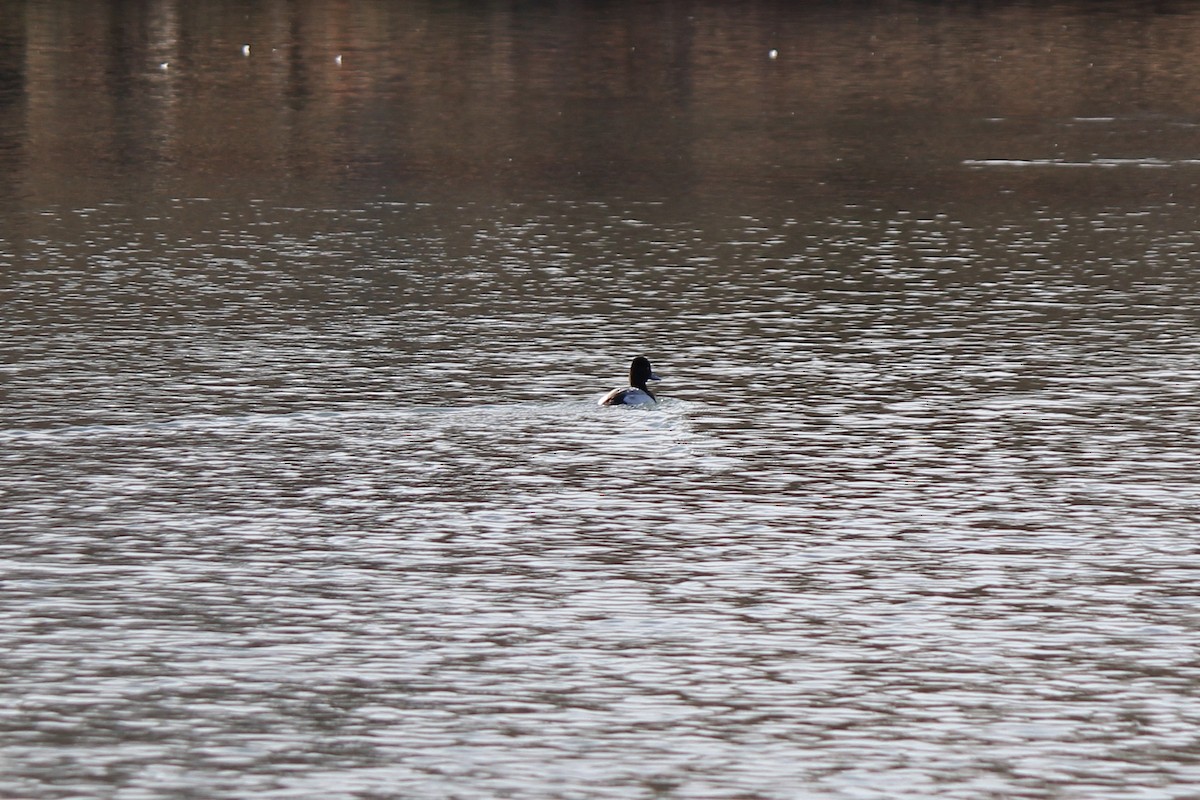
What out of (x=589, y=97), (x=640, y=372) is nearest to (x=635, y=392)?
(x=640, y=372)

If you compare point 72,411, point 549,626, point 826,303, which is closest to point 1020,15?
point 826,303

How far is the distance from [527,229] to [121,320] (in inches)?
415

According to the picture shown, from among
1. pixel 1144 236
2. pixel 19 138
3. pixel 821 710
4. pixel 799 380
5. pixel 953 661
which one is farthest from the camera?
pixel 19 138

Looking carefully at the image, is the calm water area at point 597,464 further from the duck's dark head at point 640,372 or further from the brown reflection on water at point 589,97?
the duck's dark head at point 640,372

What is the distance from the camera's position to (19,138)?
52.9m

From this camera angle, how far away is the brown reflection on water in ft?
155

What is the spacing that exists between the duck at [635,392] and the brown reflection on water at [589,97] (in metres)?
18.8

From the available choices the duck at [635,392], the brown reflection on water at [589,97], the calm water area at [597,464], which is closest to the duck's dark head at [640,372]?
the duck at [635,392]

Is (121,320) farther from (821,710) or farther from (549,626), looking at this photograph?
(821,710)

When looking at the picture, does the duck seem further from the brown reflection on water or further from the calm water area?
the brown reflection on water

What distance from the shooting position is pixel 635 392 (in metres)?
25.8

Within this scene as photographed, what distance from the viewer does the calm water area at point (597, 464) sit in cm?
1528

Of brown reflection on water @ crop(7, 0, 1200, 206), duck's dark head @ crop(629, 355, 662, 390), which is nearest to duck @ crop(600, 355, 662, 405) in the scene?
duck's dark head @ crop(629, 355, 662, 390)

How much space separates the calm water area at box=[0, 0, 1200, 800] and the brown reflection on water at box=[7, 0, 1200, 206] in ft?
1.44
